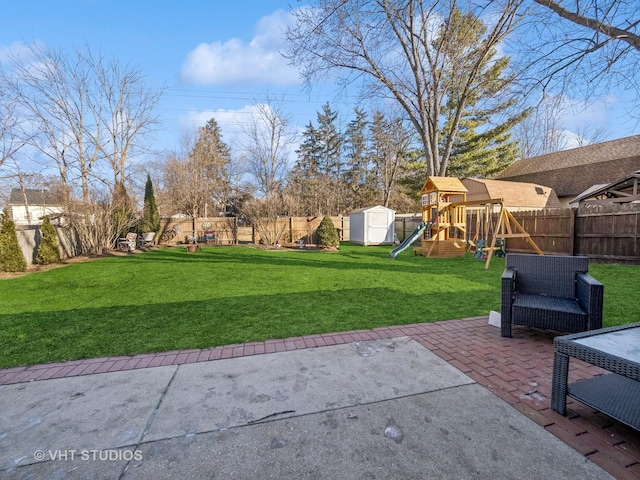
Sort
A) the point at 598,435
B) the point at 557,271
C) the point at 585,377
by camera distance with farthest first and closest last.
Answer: the point at 557,271 → the point at 585,377 → the point at 598,435

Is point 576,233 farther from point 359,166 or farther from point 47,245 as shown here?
point 359,166

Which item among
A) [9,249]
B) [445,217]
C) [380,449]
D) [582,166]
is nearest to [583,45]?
[380,449]

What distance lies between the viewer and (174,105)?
64.2 feet

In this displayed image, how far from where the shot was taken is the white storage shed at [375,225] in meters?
16.2

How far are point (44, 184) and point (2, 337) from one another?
12.7 meters

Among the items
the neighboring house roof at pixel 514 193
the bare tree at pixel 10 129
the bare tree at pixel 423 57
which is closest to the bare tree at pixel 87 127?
the bare tree at pixel 10 129

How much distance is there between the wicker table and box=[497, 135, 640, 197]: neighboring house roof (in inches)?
831

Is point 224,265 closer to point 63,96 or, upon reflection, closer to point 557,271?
point 557,271

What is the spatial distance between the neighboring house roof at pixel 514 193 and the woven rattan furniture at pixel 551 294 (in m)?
15.8

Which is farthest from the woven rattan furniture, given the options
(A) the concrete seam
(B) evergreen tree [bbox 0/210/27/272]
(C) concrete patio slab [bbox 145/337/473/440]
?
(B) evergreen tree [bbox 0/210/27/272]

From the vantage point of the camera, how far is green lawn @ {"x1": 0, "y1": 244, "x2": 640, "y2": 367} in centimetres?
343

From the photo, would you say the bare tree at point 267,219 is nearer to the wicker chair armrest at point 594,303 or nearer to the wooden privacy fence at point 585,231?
the wooden privacy fence at point 585,231

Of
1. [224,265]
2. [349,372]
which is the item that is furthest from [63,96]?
[349,372]

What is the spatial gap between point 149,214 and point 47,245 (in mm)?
6858
